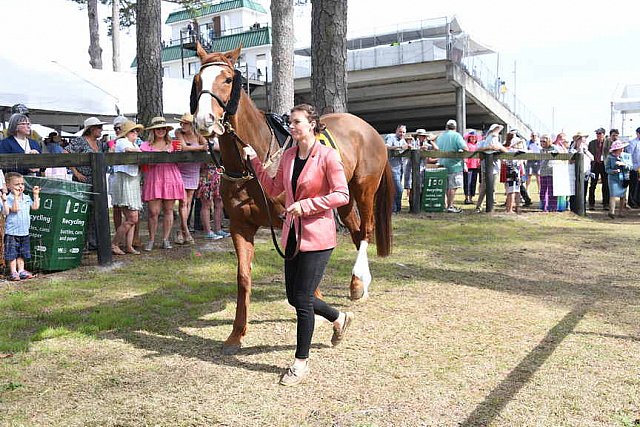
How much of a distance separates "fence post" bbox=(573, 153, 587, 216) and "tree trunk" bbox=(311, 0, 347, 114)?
6798mm

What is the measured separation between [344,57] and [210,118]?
581 centimetres

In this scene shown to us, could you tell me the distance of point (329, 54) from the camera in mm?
9414

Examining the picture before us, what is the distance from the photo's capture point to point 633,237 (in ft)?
32.5

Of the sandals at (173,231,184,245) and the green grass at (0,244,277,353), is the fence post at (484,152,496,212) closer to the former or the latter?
the green grass at (0,244,277,353)

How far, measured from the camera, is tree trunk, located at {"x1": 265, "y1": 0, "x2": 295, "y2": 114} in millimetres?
11523

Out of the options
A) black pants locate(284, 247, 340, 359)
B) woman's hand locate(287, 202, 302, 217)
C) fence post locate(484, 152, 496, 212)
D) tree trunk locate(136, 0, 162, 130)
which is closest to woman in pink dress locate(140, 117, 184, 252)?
tree trunk locate(136, 0, 162, 130)

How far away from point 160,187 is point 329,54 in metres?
3.42

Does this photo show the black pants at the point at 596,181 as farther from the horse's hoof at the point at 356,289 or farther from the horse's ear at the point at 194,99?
the horse's ear at the point at 194,99

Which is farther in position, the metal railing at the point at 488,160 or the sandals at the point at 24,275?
the metal railing at the point at 488,160

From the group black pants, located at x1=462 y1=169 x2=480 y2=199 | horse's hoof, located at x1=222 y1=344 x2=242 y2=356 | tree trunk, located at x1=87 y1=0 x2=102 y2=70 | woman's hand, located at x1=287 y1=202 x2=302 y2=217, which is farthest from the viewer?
tree trunk, located at x1=87 y1=0 x2=102 y2=70

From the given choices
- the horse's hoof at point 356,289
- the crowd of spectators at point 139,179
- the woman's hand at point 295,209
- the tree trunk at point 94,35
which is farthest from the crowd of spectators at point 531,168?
the tree trunk at point 94,35

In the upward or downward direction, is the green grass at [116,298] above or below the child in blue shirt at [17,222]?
below

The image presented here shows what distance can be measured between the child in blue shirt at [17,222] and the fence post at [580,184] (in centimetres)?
1122

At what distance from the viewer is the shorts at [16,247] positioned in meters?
6.62
